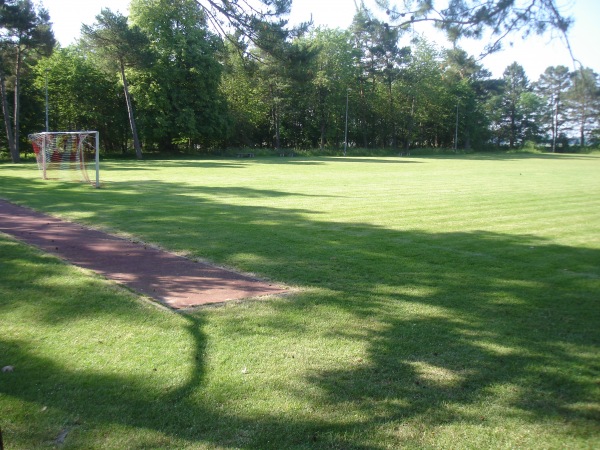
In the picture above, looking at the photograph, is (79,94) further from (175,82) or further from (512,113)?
(512,113)

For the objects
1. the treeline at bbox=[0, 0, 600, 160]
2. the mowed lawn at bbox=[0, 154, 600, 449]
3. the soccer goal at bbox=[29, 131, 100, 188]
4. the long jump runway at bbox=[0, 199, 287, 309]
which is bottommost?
the mowed lawn at bbox=[0, 154, 600, 449]

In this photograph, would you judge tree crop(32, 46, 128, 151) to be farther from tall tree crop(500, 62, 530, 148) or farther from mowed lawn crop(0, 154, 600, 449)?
tall tree crop(500, 62, 530, 148)

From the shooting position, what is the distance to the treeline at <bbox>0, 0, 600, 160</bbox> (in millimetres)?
10469

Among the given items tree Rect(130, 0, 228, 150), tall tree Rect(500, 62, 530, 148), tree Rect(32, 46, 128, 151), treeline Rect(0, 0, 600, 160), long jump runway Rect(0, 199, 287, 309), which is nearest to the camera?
long jump runway Rect(0, 199, 287, 309)

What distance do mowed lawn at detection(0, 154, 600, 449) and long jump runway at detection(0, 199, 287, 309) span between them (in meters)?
0.36

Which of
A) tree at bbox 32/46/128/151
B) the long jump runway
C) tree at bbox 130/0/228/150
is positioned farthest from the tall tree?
the long jump runway

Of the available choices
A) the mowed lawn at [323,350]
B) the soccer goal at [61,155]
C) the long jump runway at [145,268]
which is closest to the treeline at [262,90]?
the mowed lawn at [323,350]

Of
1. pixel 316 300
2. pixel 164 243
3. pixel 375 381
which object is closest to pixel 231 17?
pixel 164 243

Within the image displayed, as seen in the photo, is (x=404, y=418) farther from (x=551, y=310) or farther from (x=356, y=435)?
(x=551, y=310)

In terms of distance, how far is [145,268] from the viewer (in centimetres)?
817

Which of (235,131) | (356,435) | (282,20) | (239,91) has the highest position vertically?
(239,91)

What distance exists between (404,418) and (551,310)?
3500 millimetres

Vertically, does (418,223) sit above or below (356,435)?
above

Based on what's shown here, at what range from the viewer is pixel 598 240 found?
1105 centimetres
